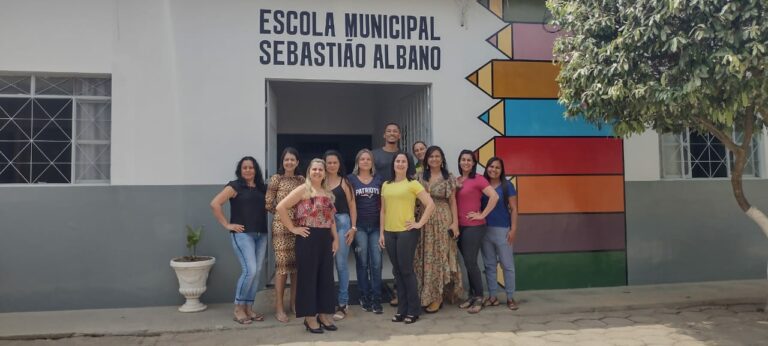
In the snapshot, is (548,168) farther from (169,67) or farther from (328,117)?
(328,117)

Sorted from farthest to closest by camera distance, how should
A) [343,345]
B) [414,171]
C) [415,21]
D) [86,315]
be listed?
[415,21] → [86,315] → [414,171] → [343,345]

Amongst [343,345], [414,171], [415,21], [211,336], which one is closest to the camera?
[343,345]

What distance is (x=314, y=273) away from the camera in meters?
4.30

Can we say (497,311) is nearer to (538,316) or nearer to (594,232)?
(538,316)

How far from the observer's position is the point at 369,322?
4691mm

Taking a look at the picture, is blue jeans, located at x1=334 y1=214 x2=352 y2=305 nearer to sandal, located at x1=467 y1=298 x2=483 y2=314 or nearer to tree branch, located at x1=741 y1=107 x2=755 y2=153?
sandal, located at x1=467 y1=298 x2=483 y2=314

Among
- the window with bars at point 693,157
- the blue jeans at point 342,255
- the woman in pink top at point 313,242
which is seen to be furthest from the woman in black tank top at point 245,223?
the window with bars at point 693,157

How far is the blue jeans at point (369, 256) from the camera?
192 inches

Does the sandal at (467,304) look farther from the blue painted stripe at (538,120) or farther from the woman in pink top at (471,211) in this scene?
the blue painted stripe at (538,120)

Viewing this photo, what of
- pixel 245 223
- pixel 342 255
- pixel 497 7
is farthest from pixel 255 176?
pixel 497 7

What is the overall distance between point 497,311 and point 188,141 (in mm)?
3563

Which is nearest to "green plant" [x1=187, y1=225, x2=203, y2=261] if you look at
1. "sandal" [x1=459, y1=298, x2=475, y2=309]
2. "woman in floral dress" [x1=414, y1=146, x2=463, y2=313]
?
"woman in floral dress" [x1=414, y1=146, x2=463, y2=313]

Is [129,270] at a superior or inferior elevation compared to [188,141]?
inferior

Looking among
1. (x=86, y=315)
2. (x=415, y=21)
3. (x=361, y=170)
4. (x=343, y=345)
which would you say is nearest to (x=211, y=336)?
(x=343, y=345)
